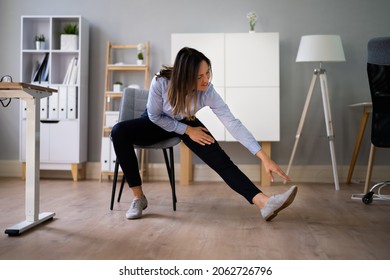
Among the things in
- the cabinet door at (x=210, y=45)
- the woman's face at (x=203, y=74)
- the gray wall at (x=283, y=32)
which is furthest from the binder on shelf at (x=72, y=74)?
the woman's face at (x=203, y=74)

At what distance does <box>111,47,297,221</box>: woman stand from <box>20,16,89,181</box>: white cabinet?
193 cm

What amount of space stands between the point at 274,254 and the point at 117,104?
10.5 feet

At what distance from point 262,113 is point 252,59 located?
477 millimetres

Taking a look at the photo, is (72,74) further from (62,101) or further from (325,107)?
(325,107)

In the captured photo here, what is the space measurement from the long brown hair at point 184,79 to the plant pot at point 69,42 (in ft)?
7.41

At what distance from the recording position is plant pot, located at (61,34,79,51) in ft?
14.7

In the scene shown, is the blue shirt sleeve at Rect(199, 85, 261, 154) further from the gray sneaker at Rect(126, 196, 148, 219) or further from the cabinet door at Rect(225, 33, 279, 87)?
the cabinet door at Rect(225, 33, 279, 87)

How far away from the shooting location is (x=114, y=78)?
474cm

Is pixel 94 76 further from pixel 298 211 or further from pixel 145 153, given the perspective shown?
pixel 298 211

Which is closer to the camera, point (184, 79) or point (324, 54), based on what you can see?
point (184, 79)

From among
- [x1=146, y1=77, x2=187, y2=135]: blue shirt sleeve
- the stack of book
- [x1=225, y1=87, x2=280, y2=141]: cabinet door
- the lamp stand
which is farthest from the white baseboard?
[x1=146, y1=77, x2=187, y2=135]: blue shirt sleeve

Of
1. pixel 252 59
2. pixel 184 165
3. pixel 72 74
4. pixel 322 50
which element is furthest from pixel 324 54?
pixel 72 74

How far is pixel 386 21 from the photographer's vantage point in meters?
4.46
